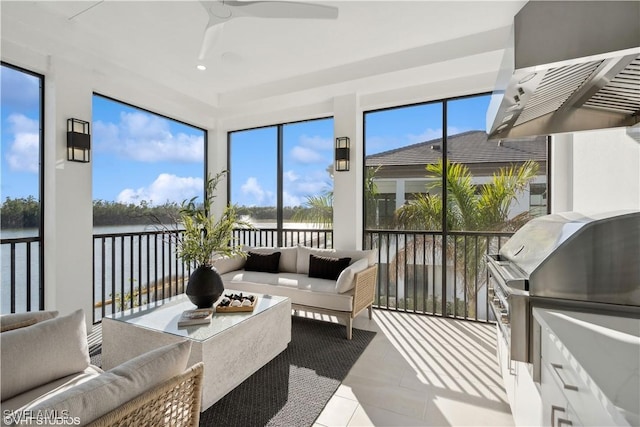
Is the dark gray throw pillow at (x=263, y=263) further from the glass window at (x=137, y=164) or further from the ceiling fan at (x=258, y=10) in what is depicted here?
the ceiling fan at (x=258, y=10)

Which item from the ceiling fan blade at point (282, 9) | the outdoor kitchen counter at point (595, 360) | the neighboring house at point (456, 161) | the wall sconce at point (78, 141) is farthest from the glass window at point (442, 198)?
the wall sconce at point (78, 141)

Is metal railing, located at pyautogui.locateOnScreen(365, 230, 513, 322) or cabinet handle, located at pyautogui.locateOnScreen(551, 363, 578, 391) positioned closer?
cabinet handle, located at pyautogui.locateOnScreen(551, 363, 578, 391)

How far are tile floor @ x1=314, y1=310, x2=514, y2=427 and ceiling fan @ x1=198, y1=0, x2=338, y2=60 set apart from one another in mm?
2948

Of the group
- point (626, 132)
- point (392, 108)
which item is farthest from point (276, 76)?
point (626, 132)

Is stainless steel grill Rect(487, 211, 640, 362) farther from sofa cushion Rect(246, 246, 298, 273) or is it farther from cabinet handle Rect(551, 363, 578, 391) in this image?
sofa cushion Rect(246, 246, 298, 273)

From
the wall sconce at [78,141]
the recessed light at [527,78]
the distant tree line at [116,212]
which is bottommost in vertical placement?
the distant tree line at [116,212]

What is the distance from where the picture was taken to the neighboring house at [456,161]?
3291mm

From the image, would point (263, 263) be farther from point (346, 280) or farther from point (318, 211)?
point (346, 280)

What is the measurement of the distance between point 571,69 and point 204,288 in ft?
8.47

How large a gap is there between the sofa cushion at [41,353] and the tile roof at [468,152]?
358 cm

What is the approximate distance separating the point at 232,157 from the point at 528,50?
488cm

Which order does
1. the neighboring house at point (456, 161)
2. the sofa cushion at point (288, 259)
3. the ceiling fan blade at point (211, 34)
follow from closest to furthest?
1. the ceiling fan blade at point (211, 34)
2. the neighboring house at point (456, 161)
3. the sofa cushion at point (288, 259)

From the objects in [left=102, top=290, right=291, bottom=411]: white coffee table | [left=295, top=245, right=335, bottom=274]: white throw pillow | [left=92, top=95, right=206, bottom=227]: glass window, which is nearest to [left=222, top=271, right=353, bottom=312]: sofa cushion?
[left=295, top=245, right=335, bottom=274]: white throw pillow

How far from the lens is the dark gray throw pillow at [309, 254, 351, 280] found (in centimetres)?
344
